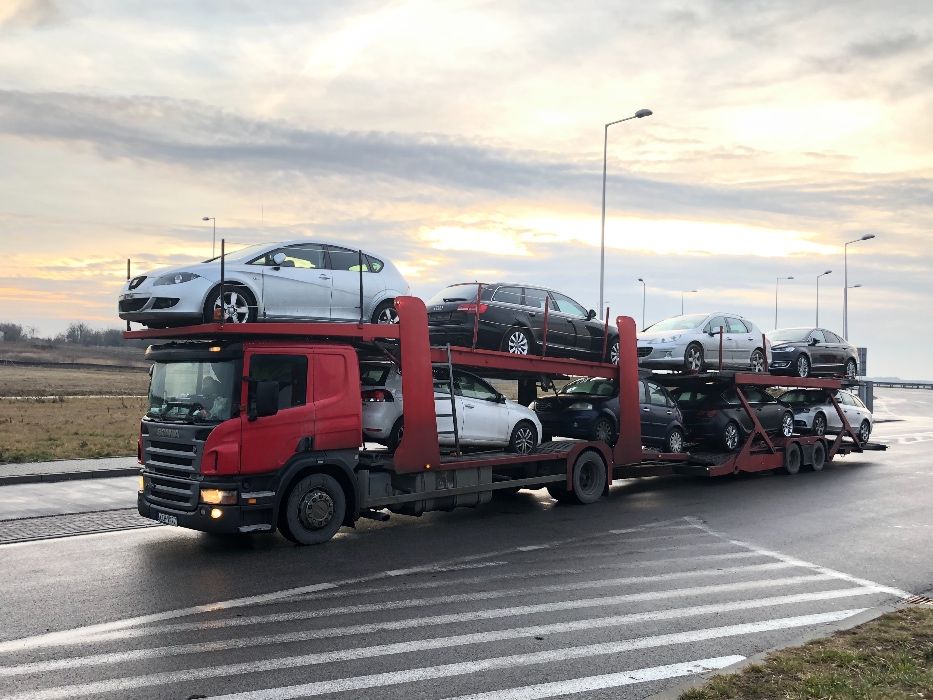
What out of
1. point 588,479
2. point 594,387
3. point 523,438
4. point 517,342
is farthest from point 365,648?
point 594,387

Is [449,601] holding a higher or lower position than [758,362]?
lower

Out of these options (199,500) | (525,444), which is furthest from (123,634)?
(525,444)

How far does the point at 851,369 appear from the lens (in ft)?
70.6

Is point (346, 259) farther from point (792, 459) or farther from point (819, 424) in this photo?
point (819, 424)

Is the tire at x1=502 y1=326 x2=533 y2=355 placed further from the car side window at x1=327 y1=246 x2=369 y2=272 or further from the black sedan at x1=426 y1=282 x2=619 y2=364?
the car side window at x1=327 y1=246 x2=369 y2=272

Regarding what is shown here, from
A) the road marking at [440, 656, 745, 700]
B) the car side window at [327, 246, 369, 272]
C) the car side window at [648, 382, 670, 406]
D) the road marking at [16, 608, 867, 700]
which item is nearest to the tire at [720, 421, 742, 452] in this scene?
the car side window at [648, 382, 670, 406]

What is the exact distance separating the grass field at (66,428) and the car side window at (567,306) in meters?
10.0

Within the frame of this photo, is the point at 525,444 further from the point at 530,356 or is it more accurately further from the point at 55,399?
the point at 55,399

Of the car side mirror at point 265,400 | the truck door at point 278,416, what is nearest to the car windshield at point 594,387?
the truck door at point 278,416

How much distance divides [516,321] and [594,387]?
7.94ft

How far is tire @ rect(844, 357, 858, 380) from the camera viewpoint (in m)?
21.3

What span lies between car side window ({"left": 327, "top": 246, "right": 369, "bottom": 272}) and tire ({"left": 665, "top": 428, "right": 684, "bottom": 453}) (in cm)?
676

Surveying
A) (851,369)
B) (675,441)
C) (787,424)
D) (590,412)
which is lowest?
(675,441)

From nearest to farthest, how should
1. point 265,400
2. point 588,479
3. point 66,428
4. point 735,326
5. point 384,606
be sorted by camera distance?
point 384,606
point 265,400
point 588,479
point 735,326
point 66,428
